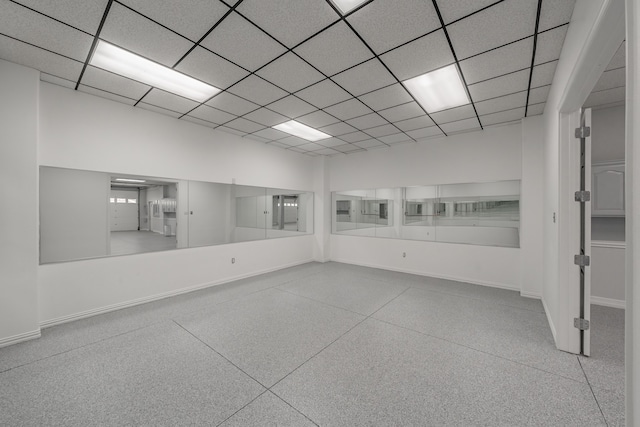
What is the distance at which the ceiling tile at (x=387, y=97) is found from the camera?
3248mm

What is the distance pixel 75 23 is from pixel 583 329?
534 centimetres

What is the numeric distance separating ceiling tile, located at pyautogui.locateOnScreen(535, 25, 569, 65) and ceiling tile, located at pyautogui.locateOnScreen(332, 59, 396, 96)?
1.35 m

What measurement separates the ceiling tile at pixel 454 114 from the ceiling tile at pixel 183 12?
3.32 m

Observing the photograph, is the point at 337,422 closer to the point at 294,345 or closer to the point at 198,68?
the point at 294,345

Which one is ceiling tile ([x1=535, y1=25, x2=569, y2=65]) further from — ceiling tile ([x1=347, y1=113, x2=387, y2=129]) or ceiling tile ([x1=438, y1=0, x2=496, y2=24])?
ceiling tile ([x1=347, y1=113, x2=387, y2=129])

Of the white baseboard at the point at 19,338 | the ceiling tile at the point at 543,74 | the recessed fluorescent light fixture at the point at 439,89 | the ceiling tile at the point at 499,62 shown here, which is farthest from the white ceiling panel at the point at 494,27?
the white baseboard at the point at 19,338

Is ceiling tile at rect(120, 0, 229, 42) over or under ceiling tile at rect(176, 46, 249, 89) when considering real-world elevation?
over

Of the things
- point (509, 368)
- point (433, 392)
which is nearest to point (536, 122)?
point (509, 368)

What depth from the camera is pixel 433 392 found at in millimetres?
1947

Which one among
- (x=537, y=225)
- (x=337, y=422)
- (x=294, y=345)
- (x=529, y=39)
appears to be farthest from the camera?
(x=537, y=225)

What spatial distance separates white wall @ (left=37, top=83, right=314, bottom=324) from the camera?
10.3 feet

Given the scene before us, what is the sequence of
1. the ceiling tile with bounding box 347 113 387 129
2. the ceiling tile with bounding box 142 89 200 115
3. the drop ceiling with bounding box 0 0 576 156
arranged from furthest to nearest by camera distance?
1. the ceiling tile with bounding box 347 113 387 129
2. the ceiling tile with bounding box 142 89 200 115
3. the drop ceiling with bounding box 0 0 576 156

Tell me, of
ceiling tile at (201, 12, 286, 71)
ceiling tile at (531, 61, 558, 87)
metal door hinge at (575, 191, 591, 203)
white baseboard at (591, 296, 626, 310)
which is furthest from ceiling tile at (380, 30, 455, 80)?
white baseboard at (591, 296, 626, 310)

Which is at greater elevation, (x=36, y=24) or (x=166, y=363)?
(x=36, y=24)
